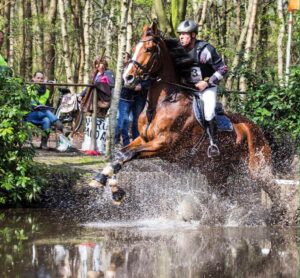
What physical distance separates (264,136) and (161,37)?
2.80 m

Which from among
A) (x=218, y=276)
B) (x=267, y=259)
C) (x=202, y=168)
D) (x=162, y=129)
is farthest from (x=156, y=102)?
(x=218, y=276)

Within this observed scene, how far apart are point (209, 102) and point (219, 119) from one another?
524 millimetres

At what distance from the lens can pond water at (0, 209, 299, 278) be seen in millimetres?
6859

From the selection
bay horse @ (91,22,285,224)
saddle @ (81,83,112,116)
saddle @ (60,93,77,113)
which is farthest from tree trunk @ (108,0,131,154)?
saddle @ (60,93,77,113)

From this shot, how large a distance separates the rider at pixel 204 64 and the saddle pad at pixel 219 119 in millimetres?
89

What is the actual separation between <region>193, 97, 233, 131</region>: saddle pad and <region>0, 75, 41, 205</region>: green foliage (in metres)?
2.54

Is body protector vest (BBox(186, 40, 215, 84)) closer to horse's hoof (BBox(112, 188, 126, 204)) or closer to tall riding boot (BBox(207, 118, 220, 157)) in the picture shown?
tall riding boot (BBox(207, 118, 220, 157))

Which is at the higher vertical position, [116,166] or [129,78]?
[129,78]

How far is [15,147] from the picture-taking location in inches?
434

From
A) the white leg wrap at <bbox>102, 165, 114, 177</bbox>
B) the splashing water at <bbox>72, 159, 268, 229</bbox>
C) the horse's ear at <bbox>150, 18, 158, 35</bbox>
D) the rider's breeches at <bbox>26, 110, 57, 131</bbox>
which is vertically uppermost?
the horse's ear at <bbox>150, 18, 158, 35</bbox>

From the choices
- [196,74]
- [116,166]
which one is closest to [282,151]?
[196,74]

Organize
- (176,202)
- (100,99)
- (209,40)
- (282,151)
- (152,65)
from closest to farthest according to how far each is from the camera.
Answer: (152,65) < (176,202) < (282,151) < (100,99) < (209,40)

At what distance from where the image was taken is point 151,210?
11211mm

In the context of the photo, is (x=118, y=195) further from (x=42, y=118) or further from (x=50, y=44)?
(x=50, y=44)
